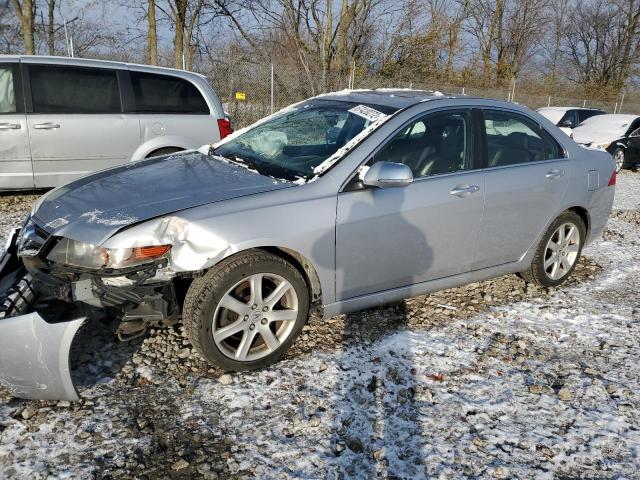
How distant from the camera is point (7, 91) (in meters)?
5.74

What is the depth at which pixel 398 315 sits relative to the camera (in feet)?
12.7

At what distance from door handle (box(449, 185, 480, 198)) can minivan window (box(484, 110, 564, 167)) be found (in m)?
0.29

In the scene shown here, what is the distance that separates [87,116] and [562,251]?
17.4 ft

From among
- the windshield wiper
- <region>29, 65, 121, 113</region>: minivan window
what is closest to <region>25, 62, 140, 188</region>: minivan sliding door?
<region>29, 65, 121, 113</region>: minivan window

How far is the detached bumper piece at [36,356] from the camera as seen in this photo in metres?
2.38

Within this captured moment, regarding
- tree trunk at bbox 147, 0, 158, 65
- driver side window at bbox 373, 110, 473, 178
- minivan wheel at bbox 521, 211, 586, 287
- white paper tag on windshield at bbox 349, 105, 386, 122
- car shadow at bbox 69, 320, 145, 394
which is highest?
tree trunk at bbox 147, 0, 158, 65

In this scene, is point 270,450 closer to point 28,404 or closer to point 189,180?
point 28,404

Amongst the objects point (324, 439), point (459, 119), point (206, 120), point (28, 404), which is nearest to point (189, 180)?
point (28, 404)

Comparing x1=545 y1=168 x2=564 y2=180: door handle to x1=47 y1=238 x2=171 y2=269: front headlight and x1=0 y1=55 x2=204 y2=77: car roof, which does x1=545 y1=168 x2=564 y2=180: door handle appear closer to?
x1=47 y1=238 x2=171 y2=269: front headlight

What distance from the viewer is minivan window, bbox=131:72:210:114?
6305 millimetres

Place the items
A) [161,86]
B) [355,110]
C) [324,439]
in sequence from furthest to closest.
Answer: [161,86] < [355,110] < [324,439]

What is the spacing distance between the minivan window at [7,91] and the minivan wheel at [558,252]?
5.67m

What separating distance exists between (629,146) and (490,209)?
36.3 feet

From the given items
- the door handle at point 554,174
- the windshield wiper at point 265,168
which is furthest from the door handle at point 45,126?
the door handle at point 554,174
